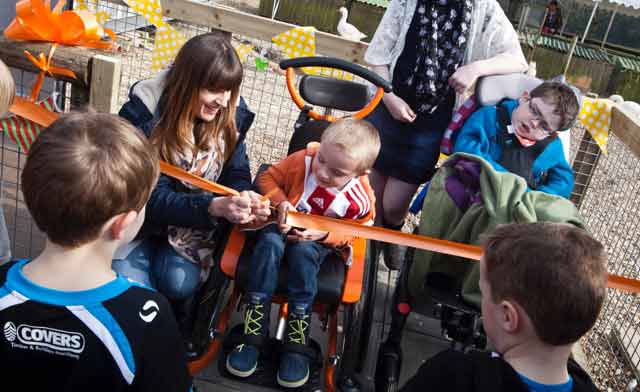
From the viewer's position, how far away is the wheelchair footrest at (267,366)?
2.22 meters

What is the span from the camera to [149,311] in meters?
1.29

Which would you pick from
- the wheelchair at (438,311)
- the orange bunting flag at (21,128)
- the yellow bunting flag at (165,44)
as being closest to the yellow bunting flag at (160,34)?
the yellow bunting flag at (165,44)

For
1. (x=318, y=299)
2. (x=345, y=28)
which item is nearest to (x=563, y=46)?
(x=345, y=28)

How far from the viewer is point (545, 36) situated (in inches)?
775

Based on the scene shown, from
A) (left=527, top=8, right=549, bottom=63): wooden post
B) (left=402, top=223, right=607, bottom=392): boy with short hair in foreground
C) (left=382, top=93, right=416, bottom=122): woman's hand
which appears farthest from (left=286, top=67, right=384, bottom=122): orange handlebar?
(left=527, top=8, right=549, bottom=63): wooden post

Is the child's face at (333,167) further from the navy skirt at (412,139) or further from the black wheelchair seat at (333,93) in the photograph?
the navy skirt at (412,139)

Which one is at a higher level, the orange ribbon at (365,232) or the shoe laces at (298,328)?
the orange ribbon at (365,232)

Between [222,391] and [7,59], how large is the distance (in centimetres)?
162

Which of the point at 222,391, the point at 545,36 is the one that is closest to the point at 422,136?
the point at 222,391

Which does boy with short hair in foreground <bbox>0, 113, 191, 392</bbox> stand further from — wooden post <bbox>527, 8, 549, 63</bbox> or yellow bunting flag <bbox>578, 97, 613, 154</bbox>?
wooden post <bbox>527, 8, 549, 63</bbox>

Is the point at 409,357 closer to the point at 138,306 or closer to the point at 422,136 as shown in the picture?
the point at 422,136

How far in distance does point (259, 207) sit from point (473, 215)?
87 centimetres

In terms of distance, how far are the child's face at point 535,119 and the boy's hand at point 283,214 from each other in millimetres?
1129

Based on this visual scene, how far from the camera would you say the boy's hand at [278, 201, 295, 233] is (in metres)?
2.22
